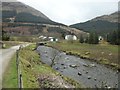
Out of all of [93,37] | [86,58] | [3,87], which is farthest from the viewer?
[93,37]

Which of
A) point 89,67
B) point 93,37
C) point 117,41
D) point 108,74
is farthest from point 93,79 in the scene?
point 93,37

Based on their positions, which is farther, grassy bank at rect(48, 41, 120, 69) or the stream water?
grassy bank at rect(48, 41, 120, 69)

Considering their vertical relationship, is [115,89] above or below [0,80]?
below

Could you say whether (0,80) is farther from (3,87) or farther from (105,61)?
(105,61)

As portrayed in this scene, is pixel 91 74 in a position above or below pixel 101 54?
Answer: below

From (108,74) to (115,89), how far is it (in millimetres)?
16772

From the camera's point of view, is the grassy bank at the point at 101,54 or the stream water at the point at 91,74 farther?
the grassy bank at the point at 101,54

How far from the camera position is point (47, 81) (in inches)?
1409

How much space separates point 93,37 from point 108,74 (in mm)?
91783

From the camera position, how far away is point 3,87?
995 inches

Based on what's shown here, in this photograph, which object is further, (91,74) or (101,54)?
(101,54)

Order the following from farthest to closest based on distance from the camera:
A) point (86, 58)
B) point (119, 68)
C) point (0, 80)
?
point (86, 58) → point (119, 68) → point (0, 80)

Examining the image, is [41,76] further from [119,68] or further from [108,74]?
[119,68]

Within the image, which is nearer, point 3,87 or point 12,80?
point 3,87
